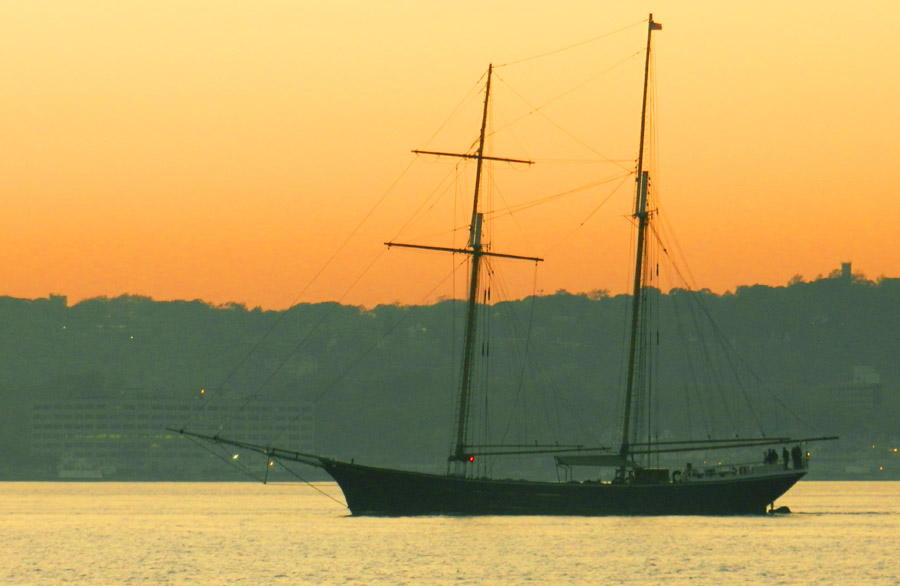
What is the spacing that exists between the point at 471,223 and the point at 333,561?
28.1 meters

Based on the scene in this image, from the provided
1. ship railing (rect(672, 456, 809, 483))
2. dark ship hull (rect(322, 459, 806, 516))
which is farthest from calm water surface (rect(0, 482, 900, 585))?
ship railing (rect(672, 456, 809, 483))

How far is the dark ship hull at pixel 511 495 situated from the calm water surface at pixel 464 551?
1436 millimetres

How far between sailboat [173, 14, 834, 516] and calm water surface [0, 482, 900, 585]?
1.57m

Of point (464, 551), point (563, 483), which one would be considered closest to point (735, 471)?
point (563, 483)

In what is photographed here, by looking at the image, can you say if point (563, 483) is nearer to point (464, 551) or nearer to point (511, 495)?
point (511, 495)

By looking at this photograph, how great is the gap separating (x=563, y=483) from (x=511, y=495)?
3.32m

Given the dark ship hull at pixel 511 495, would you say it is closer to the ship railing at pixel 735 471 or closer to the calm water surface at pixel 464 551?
the ship railing at pixel 735 471

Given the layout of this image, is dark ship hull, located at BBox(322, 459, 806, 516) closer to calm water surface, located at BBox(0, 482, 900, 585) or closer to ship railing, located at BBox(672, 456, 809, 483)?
ship railing, located at BBox(672, 456, 809, 483)

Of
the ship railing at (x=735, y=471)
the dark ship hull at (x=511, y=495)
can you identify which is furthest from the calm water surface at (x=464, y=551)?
the ship railing at (x=735, y=471)

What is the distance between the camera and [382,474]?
10788 cm

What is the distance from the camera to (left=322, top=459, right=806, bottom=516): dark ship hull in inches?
4186

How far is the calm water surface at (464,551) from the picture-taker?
83250 millimetres

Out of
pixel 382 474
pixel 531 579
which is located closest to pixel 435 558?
pixel 531 579

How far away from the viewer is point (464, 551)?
307ft
